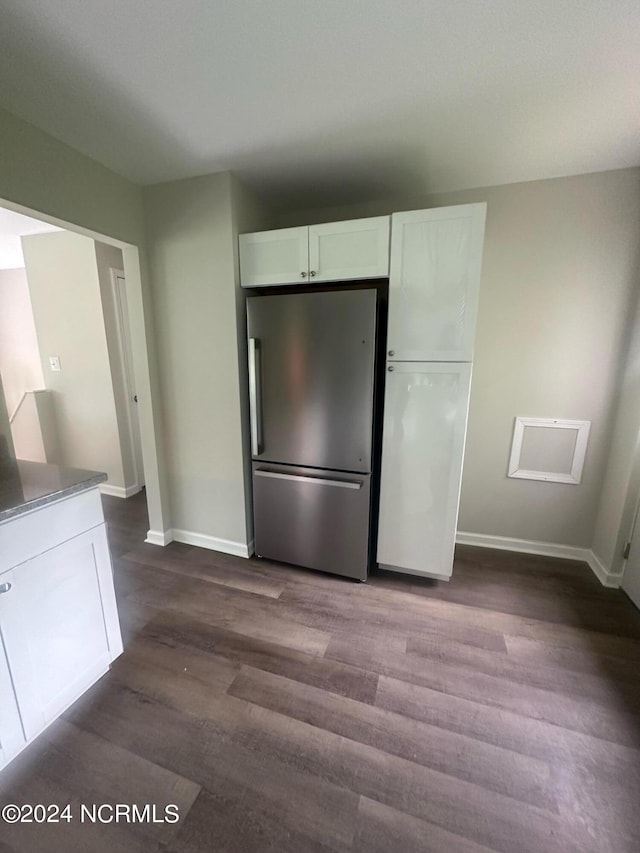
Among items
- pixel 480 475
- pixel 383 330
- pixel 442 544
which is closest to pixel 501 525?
pixel 480 475

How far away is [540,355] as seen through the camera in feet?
7.17

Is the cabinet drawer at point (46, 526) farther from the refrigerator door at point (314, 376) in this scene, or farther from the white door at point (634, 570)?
the white door at point (634, 570)

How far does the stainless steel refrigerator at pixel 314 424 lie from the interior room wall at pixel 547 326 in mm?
996

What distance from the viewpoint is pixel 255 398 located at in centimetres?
204

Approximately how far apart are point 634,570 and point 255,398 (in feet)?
8.11

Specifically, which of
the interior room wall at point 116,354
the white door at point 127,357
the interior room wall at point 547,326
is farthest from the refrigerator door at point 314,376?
the interior room wall at point 116,354

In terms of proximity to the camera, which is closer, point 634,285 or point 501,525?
point 634,285

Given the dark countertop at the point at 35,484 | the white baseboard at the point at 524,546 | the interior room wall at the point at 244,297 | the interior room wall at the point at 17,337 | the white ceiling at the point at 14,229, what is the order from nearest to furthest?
the dark countertop at the point at 35,484 → the interior room wall at the point at 244,297 → the white baseboard at the point at 524,546 → the white ceiling at the point at 14,229 → the interior room wall at the point at 17,337

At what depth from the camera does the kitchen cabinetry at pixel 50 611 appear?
1.10 meters

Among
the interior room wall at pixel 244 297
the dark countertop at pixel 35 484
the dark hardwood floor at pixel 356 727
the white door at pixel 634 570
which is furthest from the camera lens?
the interior room wall at pixel 244 297

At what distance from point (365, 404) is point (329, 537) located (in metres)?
0.88

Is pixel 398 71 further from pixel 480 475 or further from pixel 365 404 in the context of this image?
pixel 480 475

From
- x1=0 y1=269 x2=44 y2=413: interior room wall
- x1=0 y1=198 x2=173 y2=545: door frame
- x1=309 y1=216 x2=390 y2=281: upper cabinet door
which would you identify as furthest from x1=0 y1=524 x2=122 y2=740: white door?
x1=0 y1=269 x2=44 y2=413: interior room wall

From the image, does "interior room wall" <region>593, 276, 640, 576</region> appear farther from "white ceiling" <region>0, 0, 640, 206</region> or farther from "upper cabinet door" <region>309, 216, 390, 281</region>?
"upper cabinet door" <region>309, 216, 390, 281</region>
